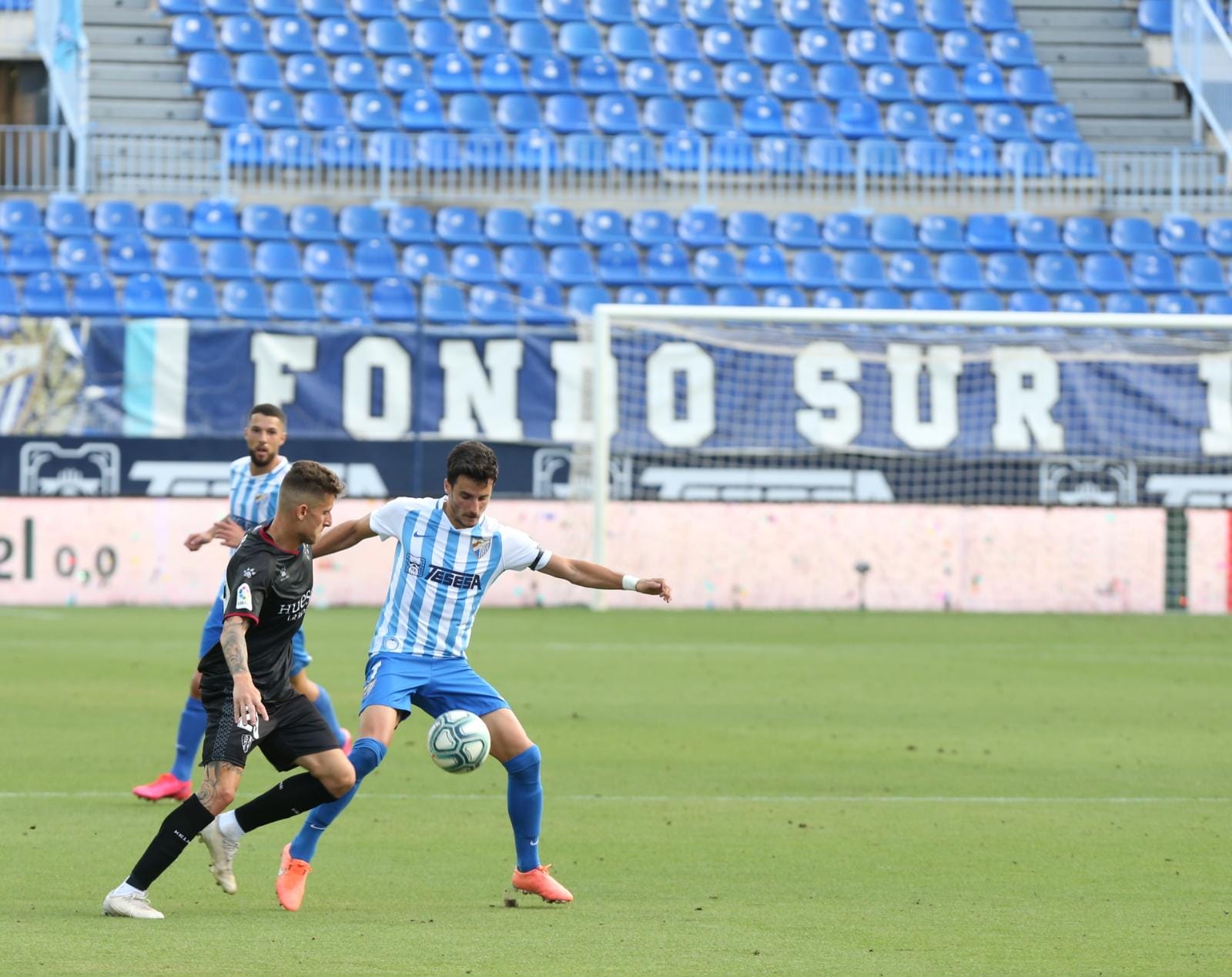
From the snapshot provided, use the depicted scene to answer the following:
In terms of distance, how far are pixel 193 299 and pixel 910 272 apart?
370 inches

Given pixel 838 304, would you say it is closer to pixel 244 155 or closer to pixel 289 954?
pixel 244 155

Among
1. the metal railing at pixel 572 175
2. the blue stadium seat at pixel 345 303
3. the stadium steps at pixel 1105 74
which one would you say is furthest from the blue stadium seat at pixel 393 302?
the stadium steps at pixel 1105 74

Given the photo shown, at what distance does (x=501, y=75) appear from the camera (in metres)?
28.2

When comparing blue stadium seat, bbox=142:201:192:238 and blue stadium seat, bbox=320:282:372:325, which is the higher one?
blue stadium seat, bbox=142:201:192:238

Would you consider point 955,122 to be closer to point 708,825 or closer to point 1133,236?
point 1133,236

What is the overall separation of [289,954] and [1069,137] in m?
25.3

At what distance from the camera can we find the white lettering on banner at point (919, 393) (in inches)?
870

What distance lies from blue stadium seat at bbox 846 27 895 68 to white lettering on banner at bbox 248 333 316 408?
11.8 meters

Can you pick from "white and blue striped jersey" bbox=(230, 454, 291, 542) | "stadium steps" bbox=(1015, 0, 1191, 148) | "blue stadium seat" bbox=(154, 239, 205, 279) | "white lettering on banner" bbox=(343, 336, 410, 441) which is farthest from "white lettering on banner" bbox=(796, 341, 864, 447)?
"white and blue striped jersey" bbox=(230, 454, 291, 542)

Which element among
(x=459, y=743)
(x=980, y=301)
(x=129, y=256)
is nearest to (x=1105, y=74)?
(x=980, y=301)

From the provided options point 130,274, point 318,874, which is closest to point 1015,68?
point 130,274

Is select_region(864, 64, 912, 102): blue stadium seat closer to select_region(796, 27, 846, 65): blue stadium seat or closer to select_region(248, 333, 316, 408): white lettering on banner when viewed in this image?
select_region(796, 27, 846, 65): blue stadium seat

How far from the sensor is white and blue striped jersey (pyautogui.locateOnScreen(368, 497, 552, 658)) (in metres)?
6.99

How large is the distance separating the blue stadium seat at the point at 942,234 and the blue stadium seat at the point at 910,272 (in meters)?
0.52
